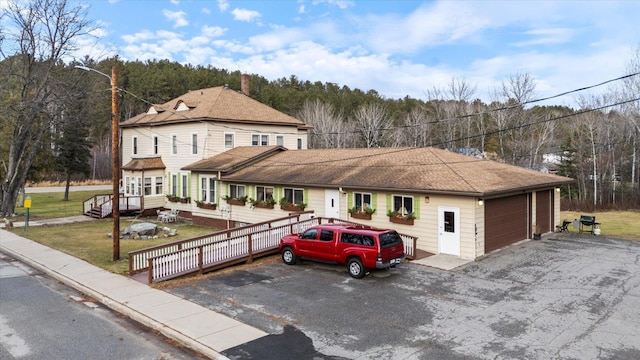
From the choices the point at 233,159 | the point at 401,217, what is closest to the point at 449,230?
the point at 401,217


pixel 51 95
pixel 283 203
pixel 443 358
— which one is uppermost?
pixel 51 95

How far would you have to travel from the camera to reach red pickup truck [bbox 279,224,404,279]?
14023 millimetres

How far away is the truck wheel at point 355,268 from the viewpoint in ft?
46.4

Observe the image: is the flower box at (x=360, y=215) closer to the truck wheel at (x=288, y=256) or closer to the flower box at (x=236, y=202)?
the truck wheel at (x=288, y=256)

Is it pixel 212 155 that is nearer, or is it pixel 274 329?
pixel 274 329

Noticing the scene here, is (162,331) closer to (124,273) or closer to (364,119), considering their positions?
(124,273)

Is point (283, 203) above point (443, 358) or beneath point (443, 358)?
above

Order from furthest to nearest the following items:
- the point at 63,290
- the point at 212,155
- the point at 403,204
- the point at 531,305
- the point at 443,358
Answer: the point at 212,155, the point at 403,204, the point at 63,290, the point at 531,305, the point at 443,358

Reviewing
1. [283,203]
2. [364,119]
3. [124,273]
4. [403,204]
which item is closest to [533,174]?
[403,204]

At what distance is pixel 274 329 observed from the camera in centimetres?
989

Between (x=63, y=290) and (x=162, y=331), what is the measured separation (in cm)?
587

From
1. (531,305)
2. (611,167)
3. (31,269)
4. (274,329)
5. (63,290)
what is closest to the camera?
(274,329)

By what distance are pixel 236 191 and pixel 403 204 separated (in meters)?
11.6

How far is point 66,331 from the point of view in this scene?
9.97 meters
